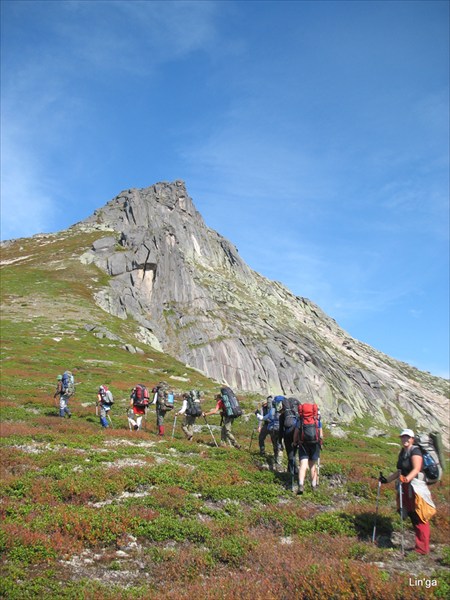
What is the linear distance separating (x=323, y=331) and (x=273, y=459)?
15682 centimetres

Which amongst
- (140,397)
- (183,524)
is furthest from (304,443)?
(140,397)

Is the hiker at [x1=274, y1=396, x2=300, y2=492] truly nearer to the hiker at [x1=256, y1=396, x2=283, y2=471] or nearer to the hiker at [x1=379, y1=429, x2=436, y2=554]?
the hiker at [x1=256, y1=396, x2=283, y2=471]

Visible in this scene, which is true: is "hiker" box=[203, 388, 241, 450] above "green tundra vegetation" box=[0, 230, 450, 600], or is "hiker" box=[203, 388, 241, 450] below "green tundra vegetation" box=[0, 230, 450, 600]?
above

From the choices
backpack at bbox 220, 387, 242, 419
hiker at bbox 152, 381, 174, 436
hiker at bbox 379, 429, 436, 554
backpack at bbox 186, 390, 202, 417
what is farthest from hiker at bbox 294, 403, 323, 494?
hiker at bbox 152, 381, 174, 436

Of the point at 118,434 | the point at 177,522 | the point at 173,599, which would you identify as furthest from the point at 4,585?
the point at 118,434

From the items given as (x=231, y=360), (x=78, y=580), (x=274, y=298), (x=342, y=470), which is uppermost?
(x=274, y=298)

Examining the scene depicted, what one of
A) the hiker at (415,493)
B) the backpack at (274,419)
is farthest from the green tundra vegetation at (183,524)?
the backpack at (274,419)

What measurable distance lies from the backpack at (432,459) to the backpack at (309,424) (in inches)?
160

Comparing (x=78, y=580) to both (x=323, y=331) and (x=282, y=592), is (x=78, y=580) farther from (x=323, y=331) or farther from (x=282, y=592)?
(x=323, y=331)

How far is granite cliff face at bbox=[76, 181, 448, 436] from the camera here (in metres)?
90.1

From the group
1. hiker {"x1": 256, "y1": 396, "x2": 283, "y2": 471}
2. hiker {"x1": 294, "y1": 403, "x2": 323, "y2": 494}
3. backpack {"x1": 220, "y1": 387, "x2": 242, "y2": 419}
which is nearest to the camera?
hiker {"x1": 294, "y1": 403, "x2": 323, "y2": 494}

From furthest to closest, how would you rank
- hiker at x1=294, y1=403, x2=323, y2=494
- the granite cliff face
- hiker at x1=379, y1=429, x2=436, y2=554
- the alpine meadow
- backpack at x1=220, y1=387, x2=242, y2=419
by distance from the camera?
the granite cliff face → backpack at x1=220, y1=387, x2=242, y2=419 → hiker at x1=294, y1=403, x2=323, y2=494 → hiker at x1=379, y1=429, x2=436, y2=554 → the alpine meadow

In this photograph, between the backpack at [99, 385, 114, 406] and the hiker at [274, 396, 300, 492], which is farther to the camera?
the backpack at [99, 385, 114, 406]

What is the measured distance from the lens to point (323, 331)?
170 m
